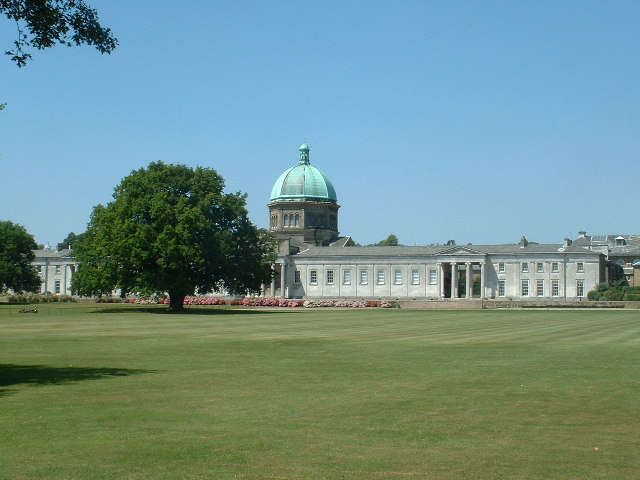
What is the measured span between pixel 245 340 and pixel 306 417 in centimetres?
1884

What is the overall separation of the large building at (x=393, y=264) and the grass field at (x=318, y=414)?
331ft

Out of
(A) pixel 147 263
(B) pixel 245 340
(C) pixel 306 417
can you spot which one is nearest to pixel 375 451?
(C) pixel 306 417

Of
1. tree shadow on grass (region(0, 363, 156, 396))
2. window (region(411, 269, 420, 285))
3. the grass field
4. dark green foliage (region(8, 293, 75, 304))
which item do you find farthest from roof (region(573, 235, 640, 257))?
Result: tree shadow on grass (region(0, 363, 156, 396))

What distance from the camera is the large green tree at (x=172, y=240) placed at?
68.6 metres

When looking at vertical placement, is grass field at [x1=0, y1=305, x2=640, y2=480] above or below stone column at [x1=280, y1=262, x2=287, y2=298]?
below

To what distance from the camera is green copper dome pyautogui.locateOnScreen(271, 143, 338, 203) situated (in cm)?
14450

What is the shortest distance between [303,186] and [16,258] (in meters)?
54.6

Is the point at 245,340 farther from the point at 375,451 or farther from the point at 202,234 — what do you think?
the point at 202,234

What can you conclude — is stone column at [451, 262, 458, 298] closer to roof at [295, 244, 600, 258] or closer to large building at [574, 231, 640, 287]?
roof at [295, 244, 600, 258]

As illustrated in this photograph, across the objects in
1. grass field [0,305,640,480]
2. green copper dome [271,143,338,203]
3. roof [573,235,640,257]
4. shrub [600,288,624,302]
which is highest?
green copper dome [271,143,338,203]

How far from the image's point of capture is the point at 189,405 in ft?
47.4

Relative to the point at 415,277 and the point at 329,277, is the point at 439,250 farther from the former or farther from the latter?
the point at 329,277

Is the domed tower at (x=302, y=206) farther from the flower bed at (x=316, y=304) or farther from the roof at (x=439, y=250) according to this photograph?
the flower bed at (x=316, y=304)

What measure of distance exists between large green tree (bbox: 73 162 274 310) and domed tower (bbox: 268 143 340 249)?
66852 millimetres
